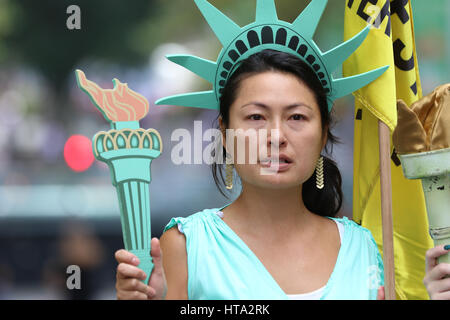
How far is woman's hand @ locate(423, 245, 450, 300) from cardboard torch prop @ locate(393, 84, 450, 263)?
0.8 inches

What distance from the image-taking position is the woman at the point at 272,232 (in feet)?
4.66

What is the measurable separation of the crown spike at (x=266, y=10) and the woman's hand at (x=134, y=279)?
29.5 inches

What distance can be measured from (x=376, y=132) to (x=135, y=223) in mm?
988

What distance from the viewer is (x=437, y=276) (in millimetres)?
1397

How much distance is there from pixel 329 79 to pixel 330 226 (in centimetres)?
48

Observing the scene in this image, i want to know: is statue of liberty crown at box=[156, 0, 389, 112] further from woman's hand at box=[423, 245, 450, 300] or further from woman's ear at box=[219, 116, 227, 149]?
woman's hand at box=[423, 245, 450, 300]

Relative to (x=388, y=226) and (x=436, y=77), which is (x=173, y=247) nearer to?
(x=388, y=226)

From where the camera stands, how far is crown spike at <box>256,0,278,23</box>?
1509 millimetres

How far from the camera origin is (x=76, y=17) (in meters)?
2.16

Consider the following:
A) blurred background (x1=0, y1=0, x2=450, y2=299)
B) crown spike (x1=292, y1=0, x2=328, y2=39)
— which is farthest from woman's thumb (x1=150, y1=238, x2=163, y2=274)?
blurred background (x1=0, y1=0, x2=450, y2=299)

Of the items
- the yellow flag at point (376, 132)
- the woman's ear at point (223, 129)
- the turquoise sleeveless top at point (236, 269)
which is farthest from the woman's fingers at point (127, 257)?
the yellow flag at point (376, 132)
